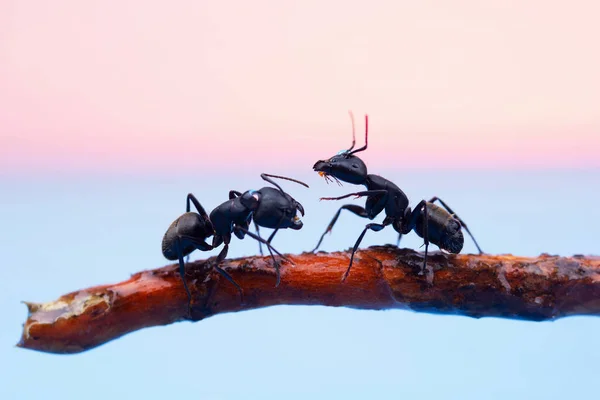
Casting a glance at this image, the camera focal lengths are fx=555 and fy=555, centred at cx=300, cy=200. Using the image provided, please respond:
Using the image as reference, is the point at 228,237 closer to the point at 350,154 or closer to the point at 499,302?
the point at 350,154

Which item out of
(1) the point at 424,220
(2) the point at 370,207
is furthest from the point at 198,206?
(1) the point at 424,220

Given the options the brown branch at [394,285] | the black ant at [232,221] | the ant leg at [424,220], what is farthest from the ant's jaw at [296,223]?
the ant leg at [424,220]

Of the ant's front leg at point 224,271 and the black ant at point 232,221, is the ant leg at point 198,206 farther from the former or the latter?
the ant's front leg at point 224,271

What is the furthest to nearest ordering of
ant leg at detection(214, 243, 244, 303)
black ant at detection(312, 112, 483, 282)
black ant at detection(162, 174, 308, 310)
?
black ant at detection(312, 112, 483, 282) → black ant at detection(162, 174, 308, 310) → ant leg at detection(214, 243, 244, 303)

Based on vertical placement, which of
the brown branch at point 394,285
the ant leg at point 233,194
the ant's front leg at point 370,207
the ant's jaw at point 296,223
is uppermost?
the ant leg at point 233,194

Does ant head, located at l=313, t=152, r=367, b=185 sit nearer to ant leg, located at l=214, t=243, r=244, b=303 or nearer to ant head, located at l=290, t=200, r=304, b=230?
ant head, located at l=290, t=200, r=304, b=230

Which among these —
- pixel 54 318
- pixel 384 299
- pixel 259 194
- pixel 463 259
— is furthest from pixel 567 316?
pixel 54 318

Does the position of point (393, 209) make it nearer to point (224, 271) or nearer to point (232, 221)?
point (232, 221)

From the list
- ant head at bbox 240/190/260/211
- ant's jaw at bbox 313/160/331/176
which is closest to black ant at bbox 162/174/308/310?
ant head at bbox 240/190/260/211
